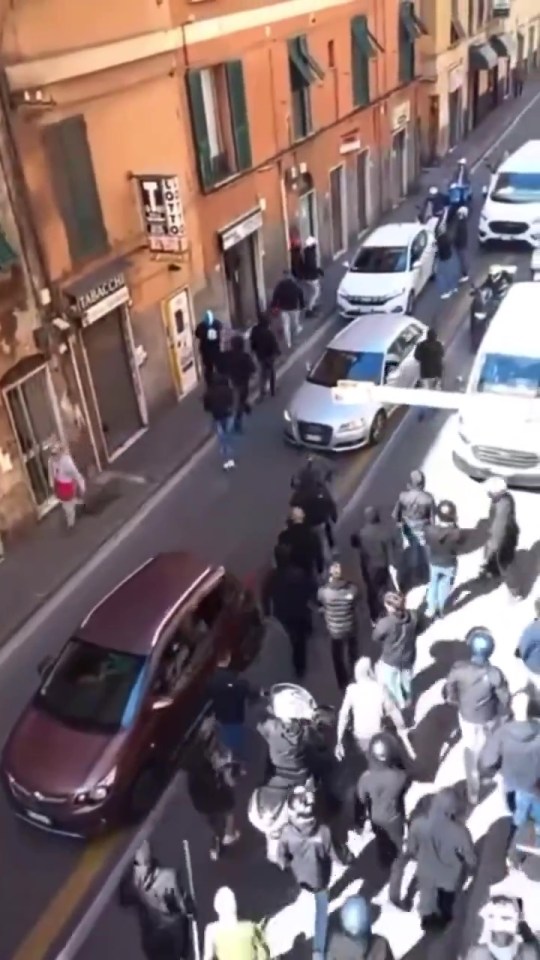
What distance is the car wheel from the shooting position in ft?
47.3

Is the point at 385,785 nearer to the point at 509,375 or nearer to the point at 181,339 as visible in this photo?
the point at 509,375

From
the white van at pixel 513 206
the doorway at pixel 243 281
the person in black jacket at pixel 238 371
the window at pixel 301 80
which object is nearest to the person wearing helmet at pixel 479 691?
the person in black jacket at pixel 238 371

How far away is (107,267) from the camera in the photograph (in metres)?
14.1

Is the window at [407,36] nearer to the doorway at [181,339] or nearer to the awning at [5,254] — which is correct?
the doorway at [181,339]

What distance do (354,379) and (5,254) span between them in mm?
5526

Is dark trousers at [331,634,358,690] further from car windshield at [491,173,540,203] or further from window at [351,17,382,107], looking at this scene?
window at [351,17,382,107]

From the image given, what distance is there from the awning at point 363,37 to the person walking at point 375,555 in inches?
638

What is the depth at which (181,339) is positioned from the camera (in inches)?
644

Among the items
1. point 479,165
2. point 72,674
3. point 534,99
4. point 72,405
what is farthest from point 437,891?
point 534,99

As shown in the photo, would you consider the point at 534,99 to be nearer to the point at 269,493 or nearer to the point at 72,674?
the point at 269,493

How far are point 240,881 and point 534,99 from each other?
1559 inches

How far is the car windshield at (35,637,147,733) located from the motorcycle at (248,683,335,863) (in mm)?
1240

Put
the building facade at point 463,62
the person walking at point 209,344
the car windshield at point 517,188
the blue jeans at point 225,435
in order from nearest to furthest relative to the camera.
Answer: the blue jeans at point 225,435 → the person walking at point 209,344 → the car windshield at point 517,188 → the building facade at point 463,62

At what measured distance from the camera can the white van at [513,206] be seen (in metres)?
21.6
